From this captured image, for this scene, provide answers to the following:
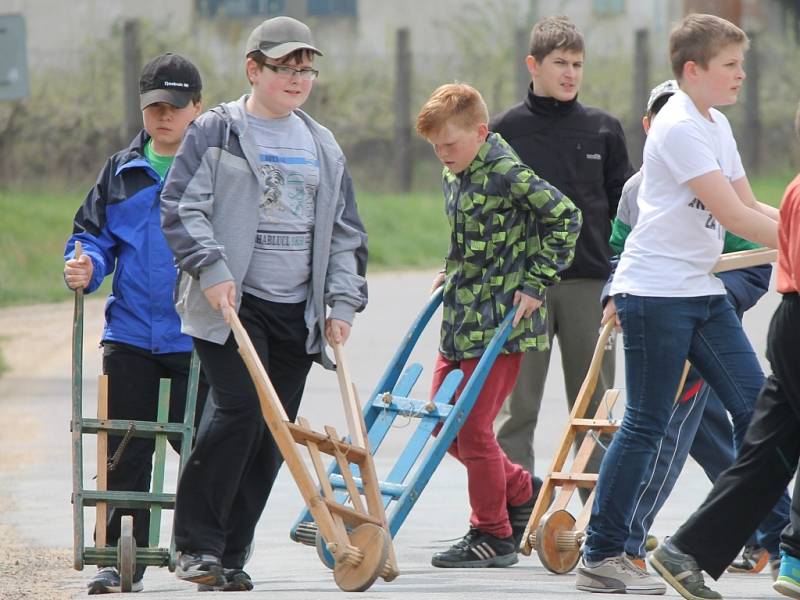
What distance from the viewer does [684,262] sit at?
6012mm

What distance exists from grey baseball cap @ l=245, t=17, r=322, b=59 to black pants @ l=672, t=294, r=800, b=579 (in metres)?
1.75

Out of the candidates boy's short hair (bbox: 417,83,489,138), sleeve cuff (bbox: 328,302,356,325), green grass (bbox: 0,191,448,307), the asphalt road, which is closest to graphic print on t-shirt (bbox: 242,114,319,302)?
sleeve cuff (bbox: 328,302,356,325)

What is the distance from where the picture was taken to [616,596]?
20.0 ft

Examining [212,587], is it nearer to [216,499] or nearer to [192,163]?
[216,499]

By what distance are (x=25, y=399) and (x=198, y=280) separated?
23.4ft

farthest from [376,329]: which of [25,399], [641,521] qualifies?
[641,521]

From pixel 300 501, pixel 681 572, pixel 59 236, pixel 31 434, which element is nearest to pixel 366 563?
pixel 681 572

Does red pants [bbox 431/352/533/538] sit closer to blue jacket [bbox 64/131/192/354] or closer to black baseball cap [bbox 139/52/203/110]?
blue jacket [bbox 64/131/192/354]

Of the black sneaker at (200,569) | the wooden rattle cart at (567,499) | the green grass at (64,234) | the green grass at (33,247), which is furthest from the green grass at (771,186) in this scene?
the black sneaker at (200,569)

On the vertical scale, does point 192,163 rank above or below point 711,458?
above

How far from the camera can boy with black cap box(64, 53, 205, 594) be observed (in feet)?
22.1

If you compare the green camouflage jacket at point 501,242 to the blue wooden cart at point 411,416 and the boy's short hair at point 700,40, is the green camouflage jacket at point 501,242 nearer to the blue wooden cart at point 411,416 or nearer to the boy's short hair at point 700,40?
the blue wooden cart at point 411,416

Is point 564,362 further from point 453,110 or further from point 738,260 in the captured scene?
point 738,260

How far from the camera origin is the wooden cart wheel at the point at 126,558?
652cm
